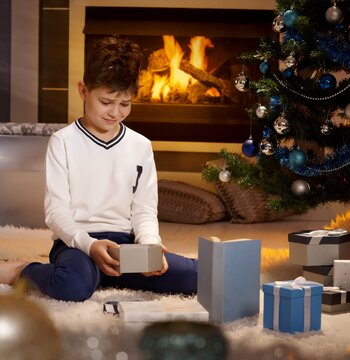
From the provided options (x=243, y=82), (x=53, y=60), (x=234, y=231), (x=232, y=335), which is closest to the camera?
(x=232, y=335)

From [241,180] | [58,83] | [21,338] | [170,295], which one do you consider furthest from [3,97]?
[21,338]

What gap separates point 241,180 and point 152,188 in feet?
1.20

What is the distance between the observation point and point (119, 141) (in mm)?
1867

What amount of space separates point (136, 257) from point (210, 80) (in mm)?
3002

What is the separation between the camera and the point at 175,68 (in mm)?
4480

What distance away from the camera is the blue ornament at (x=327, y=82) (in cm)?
200

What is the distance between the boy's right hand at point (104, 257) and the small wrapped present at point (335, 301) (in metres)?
0.47

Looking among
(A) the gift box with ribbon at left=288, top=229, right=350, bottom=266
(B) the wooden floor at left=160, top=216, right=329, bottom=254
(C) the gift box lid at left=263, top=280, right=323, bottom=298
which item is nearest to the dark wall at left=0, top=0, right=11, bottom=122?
(B) the wooden floor at left=160, top=216, right=329, bottom=254

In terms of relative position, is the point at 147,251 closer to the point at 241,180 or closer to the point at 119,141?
the point at 119,141

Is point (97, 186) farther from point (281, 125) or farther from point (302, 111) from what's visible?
point (302, 111)

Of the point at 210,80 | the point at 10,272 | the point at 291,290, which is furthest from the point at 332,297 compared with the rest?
the point at 210,80

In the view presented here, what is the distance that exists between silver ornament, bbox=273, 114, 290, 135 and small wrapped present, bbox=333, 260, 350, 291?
1.43 ft

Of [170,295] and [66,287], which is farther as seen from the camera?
[170,295]

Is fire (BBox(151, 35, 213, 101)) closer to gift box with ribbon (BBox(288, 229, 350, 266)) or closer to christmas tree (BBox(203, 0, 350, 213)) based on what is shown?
christmas tree (BBox(203, 0, 350, 213))
